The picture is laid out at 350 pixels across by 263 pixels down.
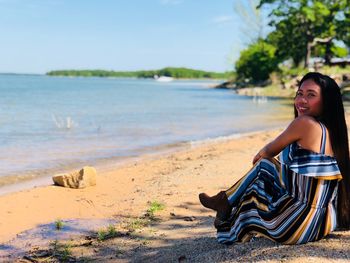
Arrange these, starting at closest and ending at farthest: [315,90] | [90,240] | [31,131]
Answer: [315,90] < [90,240] < [31,131]

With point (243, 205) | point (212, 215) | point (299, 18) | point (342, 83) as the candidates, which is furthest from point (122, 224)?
point (299, 18)

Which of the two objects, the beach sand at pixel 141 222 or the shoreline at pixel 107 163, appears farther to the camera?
the shoreline at pixel 107 163

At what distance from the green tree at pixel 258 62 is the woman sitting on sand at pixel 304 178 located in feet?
160

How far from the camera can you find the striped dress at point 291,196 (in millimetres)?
3162

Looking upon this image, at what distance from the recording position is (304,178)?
10.3 feet

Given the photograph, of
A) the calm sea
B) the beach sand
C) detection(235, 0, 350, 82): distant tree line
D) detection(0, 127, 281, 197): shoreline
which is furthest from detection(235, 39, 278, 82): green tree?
the beach sand

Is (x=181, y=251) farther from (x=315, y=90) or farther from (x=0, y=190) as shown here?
(x=0, y=190)

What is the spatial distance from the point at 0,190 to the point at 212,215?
162 inches

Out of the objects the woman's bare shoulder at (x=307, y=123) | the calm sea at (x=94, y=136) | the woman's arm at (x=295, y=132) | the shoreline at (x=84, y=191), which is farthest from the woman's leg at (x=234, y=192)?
the calm sea at (x=94, y=136)

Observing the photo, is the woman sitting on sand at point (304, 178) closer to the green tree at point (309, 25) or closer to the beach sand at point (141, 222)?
the beach sand at point (141, 222)

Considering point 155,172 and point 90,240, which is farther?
point 155,172

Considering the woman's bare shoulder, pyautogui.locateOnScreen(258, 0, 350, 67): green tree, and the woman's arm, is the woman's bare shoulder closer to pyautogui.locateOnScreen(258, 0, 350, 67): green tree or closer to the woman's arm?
the woman's arm

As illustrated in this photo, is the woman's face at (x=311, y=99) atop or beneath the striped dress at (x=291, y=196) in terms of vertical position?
atop

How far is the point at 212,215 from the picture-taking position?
5391 mm
